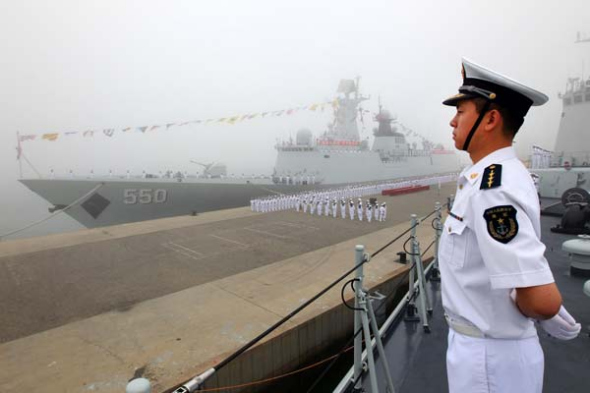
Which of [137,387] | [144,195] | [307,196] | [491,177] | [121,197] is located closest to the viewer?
[137,387]

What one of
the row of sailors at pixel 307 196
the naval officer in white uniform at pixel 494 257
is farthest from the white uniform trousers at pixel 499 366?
the row of sailors at pixel 307 196

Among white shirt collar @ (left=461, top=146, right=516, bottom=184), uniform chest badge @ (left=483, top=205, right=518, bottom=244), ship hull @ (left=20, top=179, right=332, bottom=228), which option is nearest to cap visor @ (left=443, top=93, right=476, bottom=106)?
white shirt collar @ (left=461, top=146, right=516, bottom=184)

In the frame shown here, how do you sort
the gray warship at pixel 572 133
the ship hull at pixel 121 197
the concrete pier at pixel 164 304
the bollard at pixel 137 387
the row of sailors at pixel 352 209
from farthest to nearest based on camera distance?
the ship hull at pixel 121 197 < the row of sailors at pixel 352 209 < the gray warship at pixel 572 133 < the concrete pier at pixel 164 304 < the bollard at pixel 137 387

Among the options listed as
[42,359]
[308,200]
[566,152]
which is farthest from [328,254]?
[566,152]

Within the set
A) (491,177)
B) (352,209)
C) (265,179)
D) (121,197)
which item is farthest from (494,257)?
(265,179)

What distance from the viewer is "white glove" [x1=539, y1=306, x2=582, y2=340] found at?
1.13 m

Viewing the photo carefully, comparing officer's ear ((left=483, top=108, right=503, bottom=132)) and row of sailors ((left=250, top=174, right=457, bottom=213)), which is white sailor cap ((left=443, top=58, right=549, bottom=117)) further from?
row of sailors ((left=250, top=174, right=457, bottom=213))

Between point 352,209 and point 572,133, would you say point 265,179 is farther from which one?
point 572,133

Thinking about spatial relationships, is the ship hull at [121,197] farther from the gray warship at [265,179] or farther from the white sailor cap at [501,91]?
the white sailor cap at [501,91]

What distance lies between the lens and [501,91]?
1.12 meters

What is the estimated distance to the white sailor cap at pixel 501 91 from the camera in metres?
1.09

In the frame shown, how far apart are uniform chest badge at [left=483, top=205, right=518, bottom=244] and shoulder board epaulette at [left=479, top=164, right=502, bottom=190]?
3.0 inches

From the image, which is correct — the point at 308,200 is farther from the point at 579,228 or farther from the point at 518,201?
the point at 518,201

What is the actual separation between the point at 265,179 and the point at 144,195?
7325 mm
